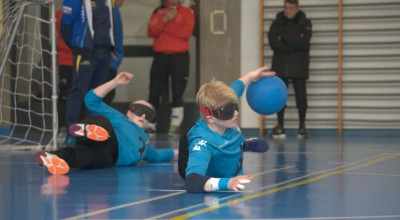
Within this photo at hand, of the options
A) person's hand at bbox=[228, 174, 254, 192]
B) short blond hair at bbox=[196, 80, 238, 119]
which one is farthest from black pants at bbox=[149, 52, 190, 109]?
person's hand at bbox=[228, 174, 254, 192]

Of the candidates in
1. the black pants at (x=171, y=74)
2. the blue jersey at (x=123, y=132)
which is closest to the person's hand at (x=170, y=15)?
the black pants at (x=171, y=74)

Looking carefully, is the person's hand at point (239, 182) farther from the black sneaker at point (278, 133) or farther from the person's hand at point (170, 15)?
the person's hand at point (170, 15)

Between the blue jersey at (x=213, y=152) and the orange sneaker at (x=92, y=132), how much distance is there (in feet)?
4.09

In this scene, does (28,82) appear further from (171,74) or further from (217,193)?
(217,193)

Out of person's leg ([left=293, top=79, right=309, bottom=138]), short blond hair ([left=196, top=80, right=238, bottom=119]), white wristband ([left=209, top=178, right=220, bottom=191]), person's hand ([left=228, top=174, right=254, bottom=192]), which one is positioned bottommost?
person's leg ([left=293, top=79, right=309, bottom=138])

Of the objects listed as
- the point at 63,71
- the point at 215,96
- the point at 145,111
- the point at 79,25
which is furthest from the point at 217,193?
the point at 63,71

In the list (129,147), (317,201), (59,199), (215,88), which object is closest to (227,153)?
(215,88)

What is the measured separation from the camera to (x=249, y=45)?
41.0 ft

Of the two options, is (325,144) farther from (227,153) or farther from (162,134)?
(227,153)

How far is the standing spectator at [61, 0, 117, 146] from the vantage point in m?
8.37

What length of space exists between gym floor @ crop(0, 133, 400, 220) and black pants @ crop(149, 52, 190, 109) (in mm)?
4177

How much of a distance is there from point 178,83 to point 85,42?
358cm

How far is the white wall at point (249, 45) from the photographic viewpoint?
12.4m

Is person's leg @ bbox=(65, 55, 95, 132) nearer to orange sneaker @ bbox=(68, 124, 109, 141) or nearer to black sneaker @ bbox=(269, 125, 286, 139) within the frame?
orange sneaker @ bbox=(68, 124, 109, 141)
